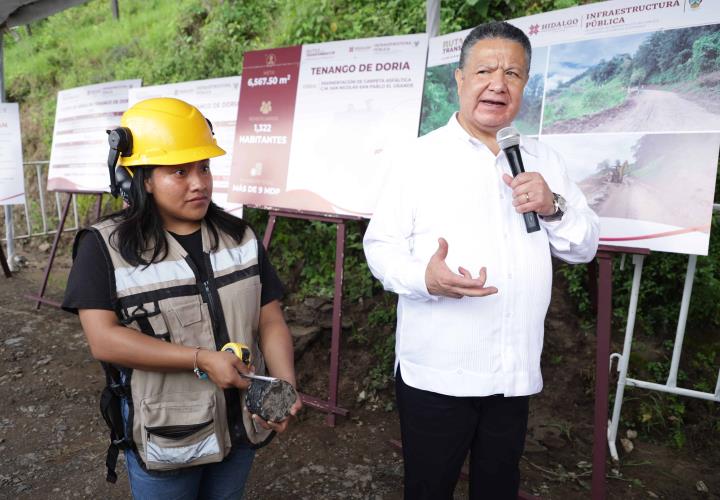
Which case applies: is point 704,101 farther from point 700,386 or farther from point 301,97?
point 301,97

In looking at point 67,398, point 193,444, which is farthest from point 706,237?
point 67,398

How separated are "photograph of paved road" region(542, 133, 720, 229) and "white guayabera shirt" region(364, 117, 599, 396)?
798 mm

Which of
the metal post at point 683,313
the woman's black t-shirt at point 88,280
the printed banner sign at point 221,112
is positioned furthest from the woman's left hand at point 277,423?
the printed banner sign at point 221,112

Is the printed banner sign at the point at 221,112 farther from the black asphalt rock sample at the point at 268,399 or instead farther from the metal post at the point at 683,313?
the metal post at the point at 683,313

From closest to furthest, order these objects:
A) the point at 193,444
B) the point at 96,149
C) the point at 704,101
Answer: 1. the point at 193,444
2. the point at 704,101
3. the point at 96,149

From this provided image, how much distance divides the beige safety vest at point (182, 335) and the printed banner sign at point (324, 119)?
1770 millimetres

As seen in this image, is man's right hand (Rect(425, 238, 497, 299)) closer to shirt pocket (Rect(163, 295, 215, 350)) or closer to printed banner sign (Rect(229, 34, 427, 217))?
shirt pocket (Rect(163, 295, 215, 350))

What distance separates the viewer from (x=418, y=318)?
1.67 metres

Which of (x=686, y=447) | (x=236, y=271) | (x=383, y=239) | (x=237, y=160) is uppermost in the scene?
(x=237, y=160)

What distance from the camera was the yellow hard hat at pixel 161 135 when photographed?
1.36m

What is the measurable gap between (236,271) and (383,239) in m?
0.50

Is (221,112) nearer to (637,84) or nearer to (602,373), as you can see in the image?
(637,84)

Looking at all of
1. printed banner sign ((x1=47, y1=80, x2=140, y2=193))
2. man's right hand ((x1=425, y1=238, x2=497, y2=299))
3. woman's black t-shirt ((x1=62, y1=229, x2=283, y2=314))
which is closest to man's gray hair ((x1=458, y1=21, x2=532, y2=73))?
man's right hand ((x1=425, y1=238, x2=497, y2=299))

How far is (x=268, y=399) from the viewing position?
4.29 feet
